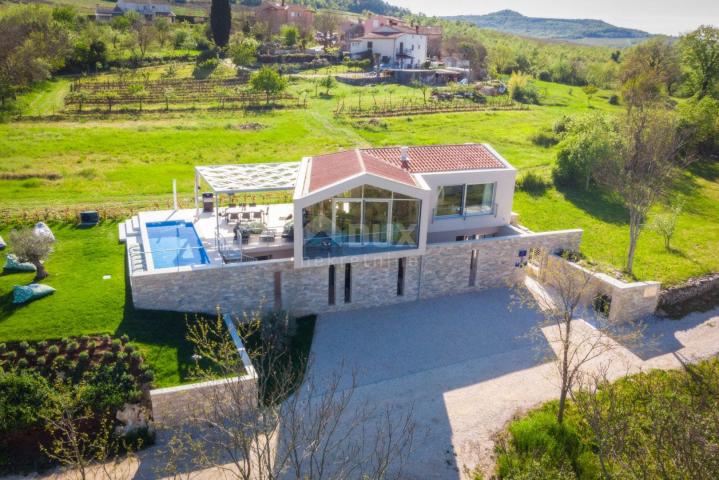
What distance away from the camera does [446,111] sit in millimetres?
55062

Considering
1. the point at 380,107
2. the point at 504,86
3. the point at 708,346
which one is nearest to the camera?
the point at 708,346

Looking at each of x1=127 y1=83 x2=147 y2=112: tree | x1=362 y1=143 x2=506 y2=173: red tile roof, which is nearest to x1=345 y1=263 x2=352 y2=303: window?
x1=362 y1=143 x2=506 y2=173: red tile roof

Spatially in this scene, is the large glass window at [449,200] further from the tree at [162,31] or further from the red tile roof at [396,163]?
the tree at [162,31]

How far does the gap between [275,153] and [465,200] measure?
18.4 m

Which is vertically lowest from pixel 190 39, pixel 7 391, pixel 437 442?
pixel 437 442

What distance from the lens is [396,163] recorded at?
23.9 meters

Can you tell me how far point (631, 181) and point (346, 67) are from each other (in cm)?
5307

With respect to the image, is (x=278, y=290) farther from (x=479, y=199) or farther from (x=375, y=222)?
(x=479, y=199)

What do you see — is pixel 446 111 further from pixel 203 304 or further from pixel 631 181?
pixel 203 304

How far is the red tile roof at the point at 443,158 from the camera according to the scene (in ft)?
78.6

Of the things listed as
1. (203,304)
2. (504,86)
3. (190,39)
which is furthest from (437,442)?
(190,39)

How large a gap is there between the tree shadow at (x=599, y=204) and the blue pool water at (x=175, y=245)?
2273 centimetres

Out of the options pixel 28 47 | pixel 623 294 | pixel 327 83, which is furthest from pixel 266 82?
pixel 623 294

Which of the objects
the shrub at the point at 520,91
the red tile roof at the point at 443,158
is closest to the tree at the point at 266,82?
the shrub at the point at 520,91
